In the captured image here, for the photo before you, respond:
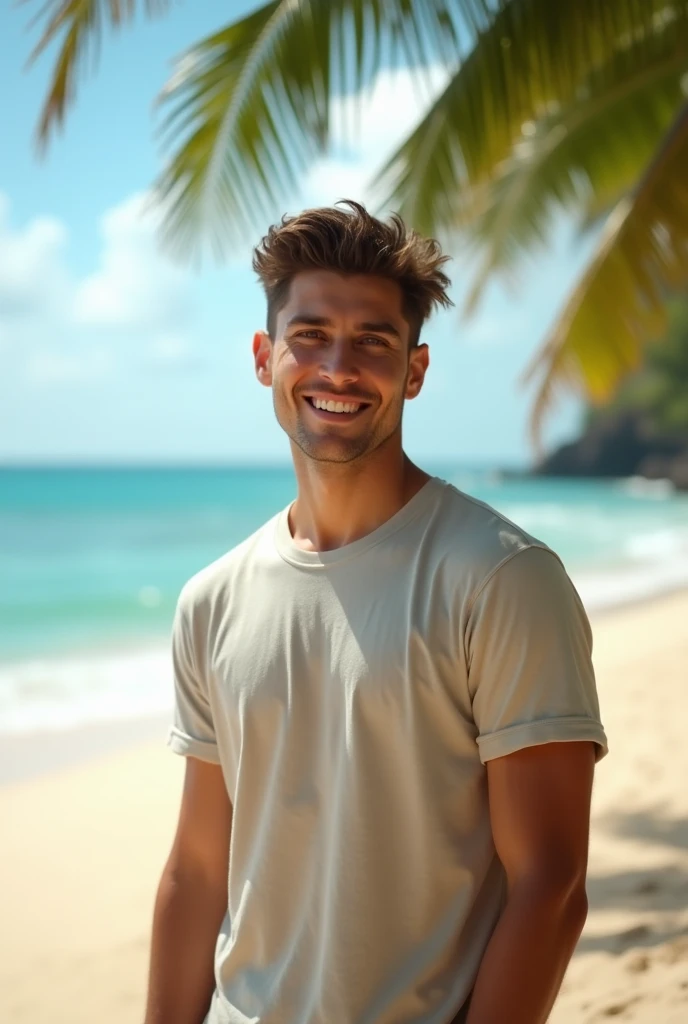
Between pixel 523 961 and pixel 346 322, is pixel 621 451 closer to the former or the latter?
pixel 346 322

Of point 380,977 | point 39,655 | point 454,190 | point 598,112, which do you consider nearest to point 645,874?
point 380,977

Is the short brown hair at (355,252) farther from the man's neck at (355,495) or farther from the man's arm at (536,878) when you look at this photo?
the man's arm at (536,878)

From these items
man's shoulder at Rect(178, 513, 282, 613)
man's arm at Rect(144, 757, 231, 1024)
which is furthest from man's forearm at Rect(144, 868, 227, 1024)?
man's shoulder at Rect(178, 513, 282, 613)

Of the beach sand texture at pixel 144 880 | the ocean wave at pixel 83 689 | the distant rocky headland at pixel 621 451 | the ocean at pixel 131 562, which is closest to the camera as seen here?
the beach sand texture at pixel 144 880

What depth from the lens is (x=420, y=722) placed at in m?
1.68

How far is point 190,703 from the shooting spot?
206 centimetres

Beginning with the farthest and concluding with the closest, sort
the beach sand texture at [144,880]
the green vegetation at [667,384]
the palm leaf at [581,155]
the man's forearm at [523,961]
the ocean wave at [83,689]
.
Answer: the green vegetation at [667,384] < the ocean wave at [83,689] < the palm leaf at [581,155] < the beach sand texture at [144,880] < the man's forearm at [523,961]

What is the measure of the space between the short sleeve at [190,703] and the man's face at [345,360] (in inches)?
17.2

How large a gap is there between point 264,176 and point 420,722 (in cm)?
395

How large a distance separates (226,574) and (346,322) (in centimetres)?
54

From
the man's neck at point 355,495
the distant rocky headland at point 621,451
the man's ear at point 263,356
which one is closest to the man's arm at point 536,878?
the man's neck at point 355,495

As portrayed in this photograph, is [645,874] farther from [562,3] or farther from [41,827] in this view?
[562,3]

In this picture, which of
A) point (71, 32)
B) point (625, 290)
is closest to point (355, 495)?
point (71, 32)

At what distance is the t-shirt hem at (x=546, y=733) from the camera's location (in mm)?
1562
